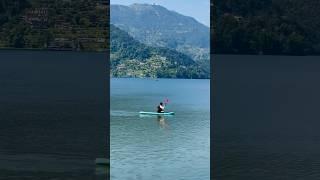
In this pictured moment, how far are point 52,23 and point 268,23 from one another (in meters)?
37.8

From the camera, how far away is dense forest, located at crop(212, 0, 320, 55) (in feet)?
317

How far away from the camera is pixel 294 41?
336 feet

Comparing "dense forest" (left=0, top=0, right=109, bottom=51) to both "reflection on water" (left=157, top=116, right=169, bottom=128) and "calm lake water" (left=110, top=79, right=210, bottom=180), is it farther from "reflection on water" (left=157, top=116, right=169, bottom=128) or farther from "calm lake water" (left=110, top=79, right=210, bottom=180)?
"reflection on water" (left=157, top=116, right=169, bottom=128)

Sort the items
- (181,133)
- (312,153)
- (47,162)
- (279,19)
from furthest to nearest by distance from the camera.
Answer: (279,19), (181,133), (312,153), (47,162)

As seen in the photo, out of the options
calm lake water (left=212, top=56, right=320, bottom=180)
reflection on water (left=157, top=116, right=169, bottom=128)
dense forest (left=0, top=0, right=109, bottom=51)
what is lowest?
reflection on water (left=157, top=116, right=169, bottom=128)


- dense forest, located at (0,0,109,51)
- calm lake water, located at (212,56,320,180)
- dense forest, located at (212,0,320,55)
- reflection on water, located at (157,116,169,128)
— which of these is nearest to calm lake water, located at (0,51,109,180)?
reflection on water, located at (157,116,169,128)

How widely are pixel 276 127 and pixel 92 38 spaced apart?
1561 inches

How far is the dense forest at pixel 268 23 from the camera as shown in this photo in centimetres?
9676

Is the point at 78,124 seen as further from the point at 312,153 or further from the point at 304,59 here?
the point at 304,59

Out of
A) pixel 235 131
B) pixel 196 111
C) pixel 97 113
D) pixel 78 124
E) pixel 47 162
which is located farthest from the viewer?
pixel 196 111

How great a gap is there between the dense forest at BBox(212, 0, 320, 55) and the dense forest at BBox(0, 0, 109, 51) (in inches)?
831

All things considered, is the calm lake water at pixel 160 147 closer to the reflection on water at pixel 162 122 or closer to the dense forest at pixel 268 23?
the reflection on water at pixel 162 122

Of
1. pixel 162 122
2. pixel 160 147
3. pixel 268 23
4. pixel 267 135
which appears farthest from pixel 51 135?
pixel 268 23

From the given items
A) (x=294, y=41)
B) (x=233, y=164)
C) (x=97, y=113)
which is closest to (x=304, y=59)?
(x=294, y=41)
